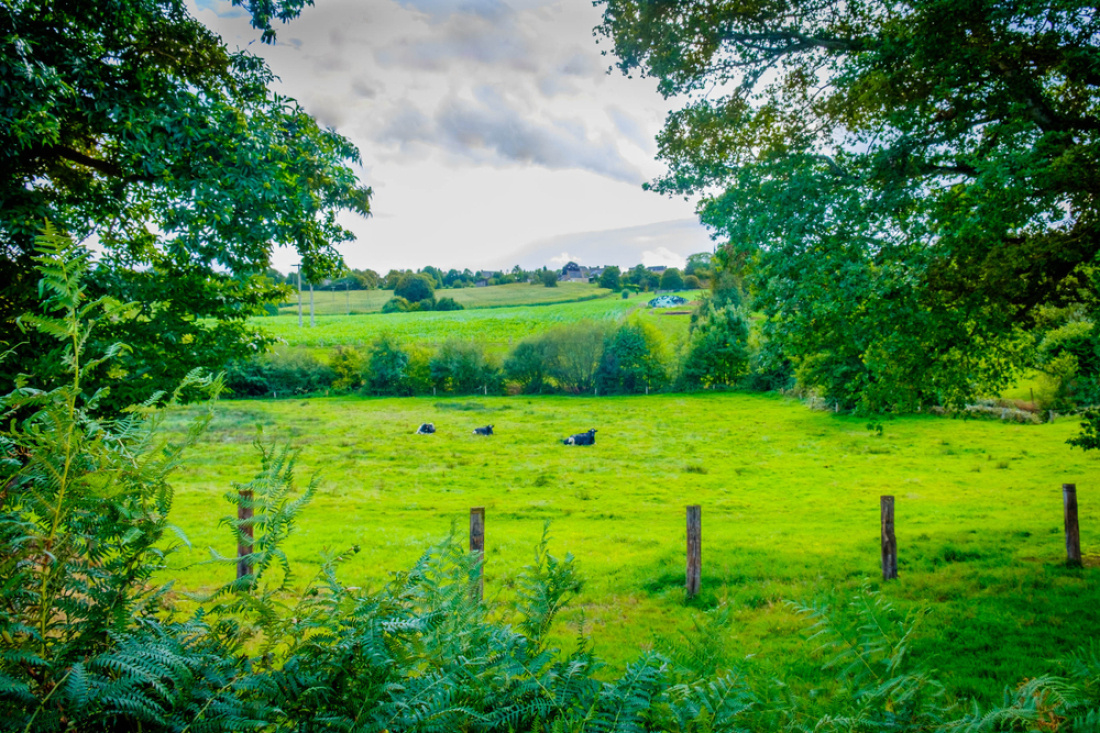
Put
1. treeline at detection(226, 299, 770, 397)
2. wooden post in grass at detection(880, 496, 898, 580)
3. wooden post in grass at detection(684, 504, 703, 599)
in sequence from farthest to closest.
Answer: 1. treeline at detection(226, 299, 770, 397)
2. wooden post in grass at detection(880, 496, 898, 580)
3. wooden post in grass at detection(684, 504, 703, 599)

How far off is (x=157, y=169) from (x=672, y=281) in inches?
4110

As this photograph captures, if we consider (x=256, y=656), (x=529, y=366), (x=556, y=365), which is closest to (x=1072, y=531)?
(x=256, y=656)

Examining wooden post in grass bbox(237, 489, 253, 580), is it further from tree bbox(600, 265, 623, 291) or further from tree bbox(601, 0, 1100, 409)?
tree bbox(600, 265, 623, 291)

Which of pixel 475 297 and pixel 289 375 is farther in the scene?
pixel 475 297

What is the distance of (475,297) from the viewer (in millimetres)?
102188

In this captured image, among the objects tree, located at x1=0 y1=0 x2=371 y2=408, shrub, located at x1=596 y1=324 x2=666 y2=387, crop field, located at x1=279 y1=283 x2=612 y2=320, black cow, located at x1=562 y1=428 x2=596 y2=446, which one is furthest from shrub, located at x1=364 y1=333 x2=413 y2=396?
tree, located at x1=0 y1=0 x2=371 y2=408

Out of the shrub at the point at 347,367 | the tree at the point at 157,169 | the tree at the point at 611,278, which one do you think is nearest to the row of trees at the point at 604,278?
the tree at the point at 611,278

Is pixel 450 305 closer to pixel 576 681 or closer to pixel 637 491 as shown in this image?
pixel 637 491

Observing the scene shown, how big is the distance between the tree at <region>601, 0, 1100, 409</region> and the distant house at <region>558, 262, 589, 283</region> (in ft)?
360

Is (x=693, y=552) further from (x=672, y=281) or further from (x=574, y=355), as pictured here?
(x=672, y=281)

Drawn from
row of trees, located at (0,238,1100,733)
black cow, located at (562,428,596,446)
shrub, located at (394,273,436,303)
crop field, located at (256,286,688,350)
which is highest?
shrub, located at (394,273,436,303)

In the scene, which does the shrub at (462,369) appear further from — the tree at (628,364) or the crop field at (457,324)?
the tree at (628,364)

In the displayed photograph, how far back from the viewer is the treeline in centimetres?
5878

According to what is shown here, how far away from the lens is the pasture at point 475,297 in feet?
284
